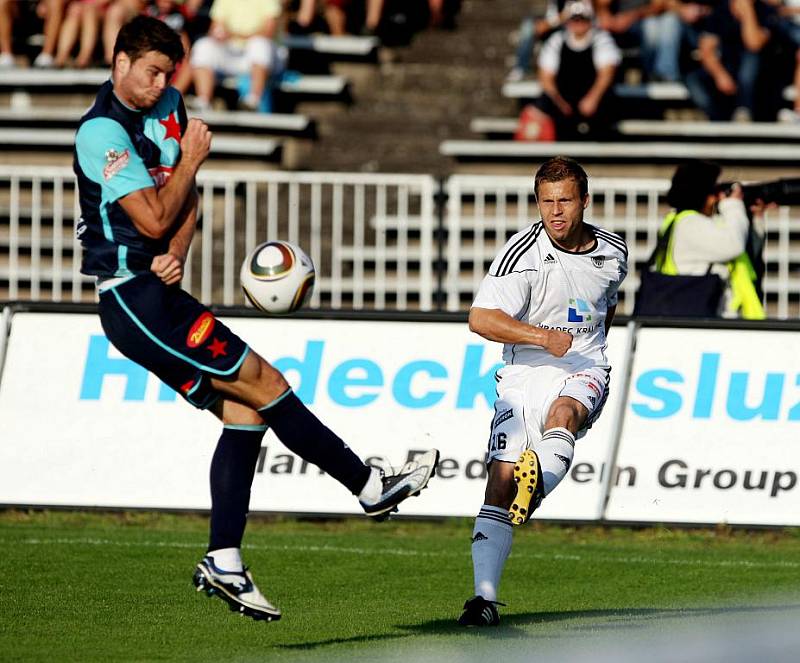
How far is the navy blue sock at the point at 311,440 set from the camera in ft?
23.9

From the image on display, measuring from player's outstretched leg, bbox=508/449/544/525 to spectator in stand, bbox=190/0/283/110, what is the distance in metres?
11.3

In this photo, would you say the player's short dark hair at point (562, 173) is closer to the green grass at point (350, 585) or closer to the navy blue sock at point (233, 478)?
the navy blue sock at point (233, 478)

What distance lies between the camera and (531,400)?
8.12 meters

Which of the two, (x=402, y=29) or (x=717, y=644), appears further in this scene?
(x=402, y=29)

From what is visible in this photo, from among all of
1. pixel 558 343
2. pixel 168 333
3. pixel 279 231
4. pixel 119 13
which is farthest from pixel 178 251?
pixel 119 13

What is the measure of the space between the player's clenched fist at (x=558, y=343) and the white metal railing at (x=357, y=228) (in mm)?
6873

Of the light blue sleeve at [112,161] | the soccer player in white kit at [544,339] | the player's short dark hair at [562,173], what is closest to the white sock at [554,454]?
the soccer player in white kit at [544,339]

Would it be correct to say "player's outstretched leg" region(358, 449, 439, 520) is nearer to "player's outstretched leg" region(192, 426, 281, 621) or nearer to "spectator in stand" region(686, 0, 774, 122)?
"player's outstretched leg" region(192, 426, 281, 621)

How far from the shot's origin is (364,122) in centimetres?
1947

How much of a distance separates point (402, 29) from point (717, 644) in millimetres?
14491

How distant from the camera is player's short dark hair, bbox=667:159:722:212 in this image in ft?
39.8

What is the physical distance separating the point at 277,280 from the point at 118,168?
0.98m

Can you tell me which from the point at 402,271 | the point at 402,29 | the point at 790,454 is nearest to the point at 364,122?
the point at 402,29

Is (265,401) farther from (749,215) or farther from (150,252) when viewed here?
(749,215)
